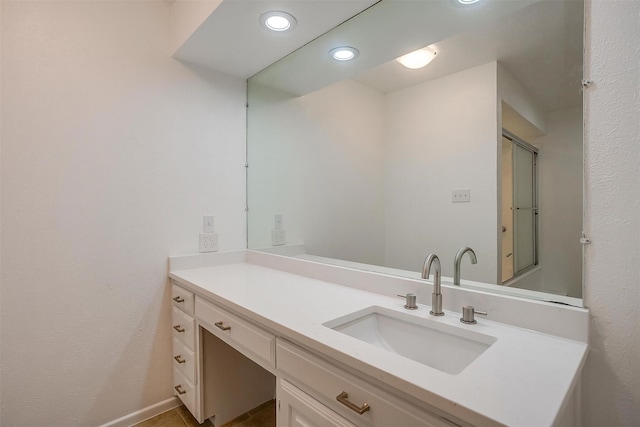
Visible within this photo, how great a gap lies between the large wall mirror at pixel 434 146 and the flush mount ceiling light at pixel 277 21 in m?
0.24

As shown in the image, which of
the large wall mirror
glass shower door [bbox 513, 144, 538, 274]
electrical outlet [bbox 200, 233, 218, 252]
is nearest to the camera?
the large wall mirror

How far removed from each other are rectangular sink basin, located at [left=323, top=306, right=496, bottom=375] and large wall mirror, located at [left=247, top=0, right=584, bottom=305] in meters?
0.29


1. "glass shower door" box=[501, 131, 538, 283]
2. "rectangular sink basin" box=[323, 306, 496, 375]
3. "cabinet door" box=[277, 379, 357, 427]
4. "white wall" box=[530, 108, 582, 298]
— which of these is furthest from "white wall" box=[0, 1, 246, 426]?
"white wall" box=[530, 108, 582, 298]

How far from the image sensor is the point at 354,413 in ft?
2.49

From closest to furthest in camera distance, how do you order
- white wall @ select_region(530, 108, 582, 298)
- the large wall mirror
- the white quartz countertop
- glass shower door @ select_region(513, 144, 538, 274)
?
the white quartz countertop < white wall @ select_region(530, 108, 582, 298) < the large wall mirror < glass shower door @ select_region(513, 144, 538, 274)

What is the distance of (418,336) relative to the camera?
1045 millimetres

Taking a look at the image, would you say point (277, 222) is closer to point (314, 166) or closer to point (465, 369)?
point (314, 166)

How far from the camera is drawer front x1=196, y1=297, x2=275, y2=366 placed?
1040 mm

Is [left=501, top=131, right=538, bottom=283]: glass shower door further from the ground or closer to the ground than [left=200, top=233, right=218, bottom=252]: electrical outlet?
further from the ground

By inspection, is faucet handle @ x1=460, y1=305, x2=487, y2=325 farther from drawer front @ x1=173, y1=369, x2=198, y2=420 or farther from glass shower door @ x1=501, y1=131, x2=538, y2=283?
drawer front @ x1=173, y1=369, x2=198, y2=420

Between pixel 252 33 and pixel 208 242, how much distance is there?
Result: 1.21 meters

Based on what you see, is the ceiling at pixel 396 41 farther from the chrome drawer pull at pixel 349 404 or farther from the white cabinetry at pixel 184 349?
the white cabinetry at pixel 184 349

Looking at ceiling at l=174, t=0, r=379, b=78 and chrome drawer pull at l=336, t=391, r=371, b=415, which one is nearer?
chrome drawer pull at l=336, t=391, r=371, b=415

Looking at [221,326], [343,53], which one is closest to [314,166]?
[343,53]
